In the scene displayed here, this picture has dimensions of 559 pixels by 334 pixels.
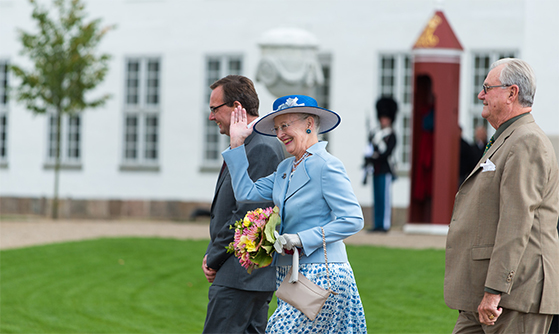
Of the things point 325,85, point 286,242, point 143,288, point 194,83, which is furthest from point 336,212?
point 194,83

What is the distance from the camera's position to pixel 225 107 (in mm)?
4805

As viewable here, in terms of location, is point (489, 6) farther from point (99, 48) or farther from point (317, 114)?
point (317, 114)

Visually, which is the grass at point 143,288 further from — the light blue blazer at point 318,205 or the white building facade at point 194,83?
the white building facade at point 194,83

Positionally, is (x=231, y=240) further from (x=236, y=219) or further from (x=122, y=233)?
(x=122, y=233)

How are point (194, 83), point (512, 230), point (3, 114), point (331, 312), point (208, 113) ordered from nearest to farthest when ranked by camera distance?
point (512, 230) → point (331, 312) → point (208, 113) → point (194, 83) → point (3, 114)

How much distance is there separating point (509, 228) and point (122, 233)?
513 inches

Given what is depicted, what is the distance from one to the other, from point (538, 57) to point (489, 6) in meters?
12.1

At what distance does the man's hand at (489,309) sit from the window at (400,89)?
1668 cm

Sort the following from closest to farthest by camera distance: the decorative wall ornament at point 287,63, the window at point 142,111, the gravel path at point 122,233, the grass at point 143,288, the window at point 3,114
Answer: the grass at point 143,288, the gravel path at point 122,233, the decorative wall ornament at point 287,63, the window at point 142,111, the window at point 3,114

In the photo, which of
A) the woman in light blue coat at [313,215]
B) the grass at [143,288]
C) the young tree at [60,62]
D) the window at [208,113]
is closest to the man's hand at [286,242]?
the woman in light blue coat at [313,215]

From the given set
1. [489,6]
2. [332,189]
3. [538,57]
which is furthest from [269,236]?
[489,6]

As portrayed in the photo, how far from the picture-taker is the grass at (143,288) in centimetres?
862

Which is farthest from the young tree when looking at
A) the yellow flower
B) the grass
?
the yellow flower

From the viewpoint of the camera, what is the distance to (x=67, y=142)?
78.1ft
